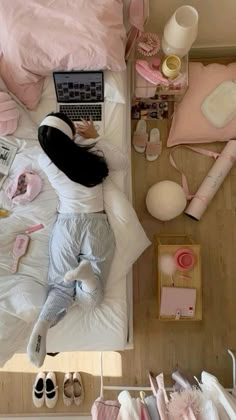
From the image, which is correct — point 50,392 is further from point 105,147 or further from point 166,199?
point 105,147

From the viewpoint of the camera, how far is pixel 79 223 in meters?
1.60

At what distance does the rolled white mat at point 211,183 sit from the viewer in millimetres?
1919

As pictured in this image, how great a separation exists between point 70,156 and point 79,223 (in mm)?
290

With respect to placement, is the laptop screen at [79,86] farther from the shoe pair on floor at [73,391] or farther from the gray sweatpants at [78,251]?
the shoe pair on floor at [73,391]

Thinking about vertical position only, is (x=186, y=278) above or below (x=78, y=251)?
below

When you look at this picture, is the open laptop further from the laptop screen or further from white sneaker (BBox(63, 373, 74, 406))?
white sneaker (BBox(63, 373, 74, 406))

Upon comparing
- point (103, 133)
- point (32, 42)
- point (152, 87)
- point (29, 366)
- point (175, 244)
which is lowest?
point (29, 366)

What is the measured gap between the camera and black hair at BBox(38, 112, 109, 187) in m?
1.39

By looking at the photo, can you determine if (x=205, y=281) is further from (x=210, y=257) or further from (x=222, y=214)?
(x=222, y=214)

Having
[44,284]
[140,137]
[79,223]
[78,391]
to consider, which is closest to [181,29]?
[140,137]

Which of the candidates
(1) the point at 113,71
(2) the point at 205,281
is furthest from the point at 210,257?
(1) the point at 113,71

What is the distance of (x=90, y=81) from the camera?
5.66 ft

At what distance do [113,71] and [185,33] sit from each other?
30cm

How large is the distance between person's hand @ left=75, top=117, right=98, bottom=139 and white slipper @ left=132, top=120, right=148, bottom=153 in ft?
1.03
